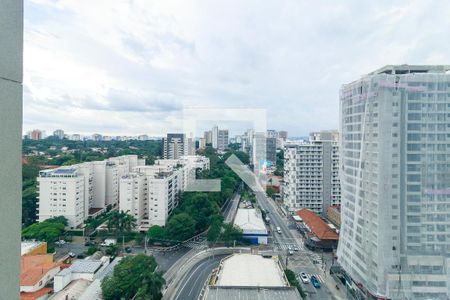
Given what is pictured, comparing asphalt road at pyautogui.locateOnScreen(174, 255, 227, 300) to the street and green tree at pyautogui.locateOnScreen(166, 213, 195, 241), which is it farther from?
the street

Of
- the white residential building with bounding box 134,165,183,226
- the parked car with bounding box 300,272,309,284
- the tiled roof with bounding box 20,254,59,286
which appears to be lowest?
the parked car with bounding box 300,272,309,284

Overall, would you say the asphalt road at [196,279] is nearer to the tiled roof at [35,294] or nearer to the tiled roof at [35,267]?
the tiled roof at [35,294]

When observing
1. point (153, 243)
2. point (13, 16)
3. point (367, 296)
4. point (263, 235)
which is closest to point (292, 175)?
point (263, 235)

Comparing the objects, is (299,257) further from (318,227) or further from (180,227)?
(180,227)

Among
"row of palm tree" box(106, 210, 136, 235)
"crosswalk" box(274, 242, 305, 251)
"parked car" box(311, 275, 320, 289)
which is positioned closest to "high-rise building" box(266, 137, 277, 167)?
"crosswalk" box(274, 242, 305, 251)

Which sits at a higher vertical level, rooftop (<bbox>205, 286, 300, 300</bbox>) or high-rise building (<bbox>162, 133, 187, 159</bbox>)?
high-rise building (<bbox>162, 133, 187, 159</bbox>)

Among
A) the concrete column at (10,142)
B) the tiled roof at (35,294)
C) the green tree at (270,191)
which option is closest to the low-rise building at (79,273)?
the tiled roof at (35,294)
